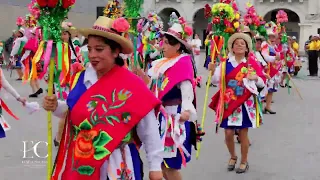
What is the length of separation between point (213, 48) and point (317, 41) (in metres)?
16.9

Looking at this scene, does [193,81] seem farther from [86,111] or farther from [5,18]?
[5,18]

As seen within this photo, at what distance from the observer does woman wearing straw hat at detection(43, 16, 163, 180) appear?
11.3ft

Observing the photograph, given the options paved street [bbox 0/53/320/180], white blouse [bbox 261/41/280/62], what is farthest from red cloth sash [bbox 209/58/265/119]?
white blouse [bbox 261/41/280/62]

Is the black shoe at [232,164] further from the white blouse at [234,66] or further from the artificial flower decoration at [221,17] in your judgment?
the artificial flower decoration at [221,17]

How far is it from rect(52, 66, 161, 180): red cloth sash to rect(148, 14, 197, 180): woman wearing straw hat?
1439 mm

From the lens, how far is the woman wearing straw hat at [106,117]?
345cm

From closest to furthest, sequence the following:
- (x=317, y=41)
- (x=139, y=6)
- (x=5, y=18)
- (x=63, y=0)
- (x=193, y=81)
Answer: (x=63, y=0)
(x=193, y=81)
(x=139, y=6)
(x=317, y=41)
(x=5, y=18)

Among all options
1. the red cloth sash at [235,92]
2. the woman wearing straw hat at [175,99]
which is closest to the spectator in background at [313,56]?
the red cloth sash at [235,92]

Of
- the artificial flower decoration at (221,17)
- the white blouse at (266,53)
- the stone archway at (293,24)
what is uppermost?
the stone archway at (293,24)

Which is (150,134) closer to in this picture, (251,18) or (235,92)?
(235,92)

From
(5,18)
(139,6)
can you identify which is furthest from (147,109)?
(5,18)

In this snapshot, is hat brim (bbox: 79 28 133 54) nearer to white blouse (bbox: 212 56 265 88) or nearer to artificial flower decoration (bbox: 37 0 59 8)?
artificial flower decoration (bbox: 37 0 59 8)

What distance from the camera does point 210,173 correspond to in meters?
6.82

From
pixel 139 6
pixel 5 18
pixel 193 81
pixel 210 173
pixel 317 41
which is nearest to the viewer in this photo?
pixel 193 81
